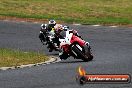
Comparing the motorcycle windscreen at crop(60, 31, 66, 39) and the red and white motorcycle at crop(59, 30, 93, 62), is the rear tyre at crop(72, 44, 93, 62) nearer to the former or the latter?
the red and white motorcycle at crop(59, 30, 93, 62)

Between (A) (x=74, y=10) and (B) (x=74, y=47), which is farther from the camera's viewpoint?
(A) (x=74, y=10)

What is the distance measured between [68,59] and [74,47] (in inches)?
55.8

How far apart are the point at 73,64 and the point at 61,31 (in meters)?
3.12

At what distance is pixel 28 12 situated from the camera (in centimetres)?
4444

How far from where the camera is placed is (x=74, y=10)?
1809 inches

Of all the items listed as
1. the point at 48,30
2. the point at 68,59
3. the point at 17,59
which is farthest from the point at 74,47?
the point at 48,30

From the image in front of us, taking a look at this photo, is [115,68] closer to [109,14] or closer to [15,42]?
[15,42]

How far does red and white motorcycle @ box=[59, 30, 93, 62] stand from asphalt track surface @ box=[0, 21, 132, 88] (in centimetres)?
30

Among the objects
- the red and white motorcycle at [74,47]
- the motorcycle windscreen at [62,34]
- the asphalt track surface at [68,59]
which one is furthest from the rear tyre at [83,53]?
the motorcycle windscreen at [62,34]

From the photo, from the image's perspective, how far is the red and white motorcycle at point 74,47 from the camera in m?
22.7

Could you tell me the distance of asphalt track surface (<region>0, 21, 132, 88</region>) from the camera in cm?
1648

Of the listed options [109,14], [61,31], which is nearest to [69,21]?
[109,14]

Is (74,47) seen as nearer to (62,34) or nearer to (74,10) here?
(62,34)

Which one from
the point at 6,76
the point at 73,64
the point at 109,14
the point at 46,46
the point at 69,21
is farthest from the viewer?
the point at 109,14
